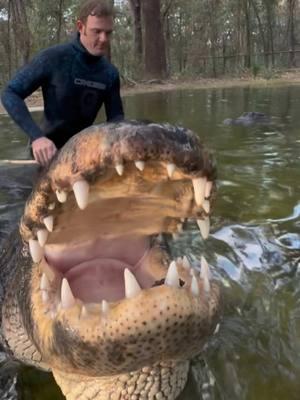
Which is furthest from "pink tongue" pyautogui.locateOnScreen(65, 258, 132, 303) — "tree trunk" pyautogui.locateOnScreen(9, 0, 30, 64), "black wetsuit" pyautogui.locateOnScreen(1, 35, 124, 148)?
"tree trunk" pyautogui.locateOnScreen(9, 0, 30, 64)

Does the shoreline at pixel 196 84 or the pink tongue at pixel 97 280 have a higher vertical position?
the pink tongue at pixel 97 280

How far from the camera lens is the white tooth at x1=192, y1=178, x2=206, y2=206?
1544 mm

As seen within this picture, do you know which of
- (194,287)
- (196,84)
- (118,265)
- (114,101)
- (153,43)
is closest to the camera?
(194,287)

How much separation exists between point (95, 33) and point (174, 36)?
28.6 meters

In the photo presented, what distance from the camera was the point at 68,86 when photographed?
403 centimetres

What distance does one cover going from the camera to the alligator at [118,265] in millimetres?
1470

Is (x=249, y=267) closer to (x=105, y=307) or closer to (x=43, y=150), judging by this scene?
(x=43, y=150)

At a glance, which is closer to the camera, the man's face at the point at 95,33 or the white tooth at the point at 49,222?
the white tooth at the point at 49,222

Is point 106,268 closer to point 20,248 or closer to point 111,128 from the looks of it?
point 20,248

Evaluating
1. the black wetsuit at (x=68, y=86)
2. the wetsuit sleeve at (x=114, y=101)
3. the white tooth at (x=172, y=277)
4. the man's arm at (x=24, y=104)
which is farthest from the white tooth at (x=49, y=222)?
the wetsuit sleeve at (x=114, y=101)

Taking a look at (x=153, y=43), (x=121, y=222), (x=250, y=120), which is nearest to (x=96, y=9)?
(x=121, y=222)

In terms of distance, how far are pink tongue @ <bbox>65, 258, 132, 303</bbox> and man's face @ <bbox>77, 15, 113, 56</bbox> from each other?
2215 millimetres

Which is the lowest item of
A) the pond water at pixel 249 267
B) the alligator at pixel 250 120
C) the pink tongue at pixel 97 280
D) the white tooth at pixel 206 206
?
the alligator at pixel 250 120

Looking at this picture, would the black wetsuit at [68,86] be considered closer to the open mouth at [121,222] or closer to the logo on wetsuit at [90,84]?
the logo on wetsuit at [90,84]
